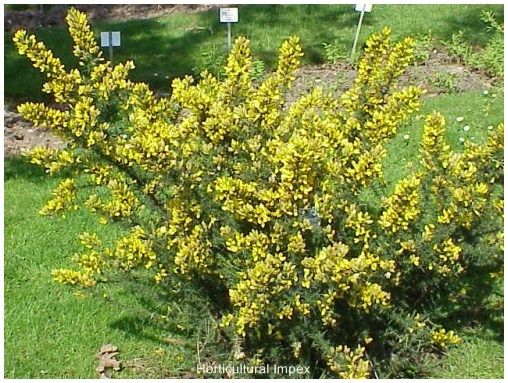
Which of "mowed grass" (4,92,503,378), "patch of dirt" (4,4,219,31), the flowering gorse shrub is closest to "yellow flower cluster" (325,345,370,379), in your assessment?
the flowering gorse shrub

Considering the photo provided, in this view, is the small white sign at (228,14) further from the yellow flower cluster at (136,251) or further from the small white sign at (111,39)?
the yellow flower cluster at (136,251)

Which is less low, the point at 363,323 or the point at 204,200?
the point at 204,200

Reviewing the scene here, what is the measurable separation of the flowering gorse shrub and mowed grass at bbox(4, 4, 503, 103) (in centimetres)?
494

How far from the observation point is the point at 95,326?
384cm

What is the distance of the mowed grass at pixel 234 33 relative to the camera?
8.26m

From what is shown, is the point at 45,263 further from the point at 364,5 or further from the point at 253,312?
A: the point at 364,5

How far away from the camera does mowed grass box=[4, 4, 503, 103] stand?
27.1 ft

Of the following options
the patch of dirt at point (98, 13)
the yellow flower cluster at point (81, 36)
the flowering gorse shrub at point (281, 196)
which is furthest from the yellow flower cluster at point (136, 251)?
the patch of dirt at point (98, 13)

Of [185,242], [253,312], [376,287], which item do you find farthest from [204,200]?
[376,287]

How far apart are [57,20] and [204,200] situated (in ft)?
29.6

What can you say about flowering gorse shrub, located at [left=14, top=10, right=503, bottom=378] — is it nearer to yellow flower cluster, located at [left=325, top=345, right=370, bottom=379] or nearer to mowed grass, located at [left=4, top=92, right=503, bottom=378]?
yellow flower cluster, located at [left=325, top=345, right=370, bottom=379]

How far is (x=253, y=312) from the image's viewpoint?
283cm

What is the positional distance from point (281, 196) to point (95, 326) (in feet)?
5.23

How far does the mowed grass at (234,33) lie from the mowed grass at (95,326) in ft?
11.9
